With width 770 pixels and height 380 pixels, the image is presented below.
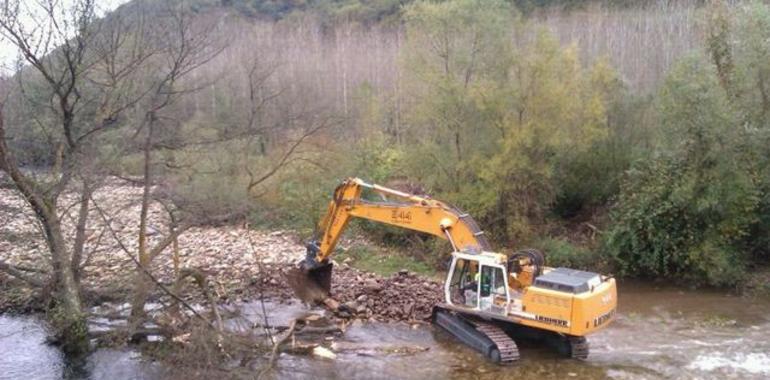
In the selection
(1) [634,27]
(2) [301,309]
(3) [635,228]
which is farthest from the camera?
(1) [634,27]

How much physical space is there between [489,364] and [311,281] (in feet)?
15.7

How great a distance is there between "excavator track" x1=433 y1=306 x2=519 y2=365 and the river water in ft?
0.61

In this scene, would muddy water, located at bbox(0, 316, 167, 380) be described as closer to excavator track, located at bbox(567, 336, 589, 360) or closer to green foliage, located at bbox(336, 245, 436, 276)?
excavator track, located at bbox(567, 336, 589, 360)

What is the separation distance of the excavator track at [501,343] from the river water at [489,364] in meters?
0.20

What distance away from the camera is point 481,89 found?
65.9 ft

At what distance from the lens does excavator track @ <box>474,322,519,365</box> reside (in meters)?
12.6

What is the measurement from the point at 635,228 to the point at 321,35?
31.9 metres

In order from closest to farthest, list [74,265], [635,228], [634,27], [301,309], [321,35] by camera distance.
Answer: [74,265]
[301,309]
[635,228]
[634,27]
[321,35]

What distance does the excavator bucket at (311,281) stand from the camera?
1578cm

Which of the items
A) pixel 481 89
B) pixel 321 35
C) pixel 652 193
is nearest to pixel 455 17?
pixel 481 89

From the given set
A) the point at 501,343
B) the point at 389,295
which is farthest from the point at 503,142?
the point at 501,343

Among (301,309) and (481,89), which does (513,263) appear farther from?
(481,89)

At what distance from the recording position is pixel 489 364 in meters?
13.0

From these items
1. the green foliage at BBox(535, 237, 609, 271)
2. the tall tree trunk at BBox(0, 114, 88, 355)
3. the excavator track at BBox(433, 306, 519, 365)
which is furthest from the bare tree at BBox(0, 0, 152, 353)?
the green foliage at BBox(535, 237, 609, 271)
